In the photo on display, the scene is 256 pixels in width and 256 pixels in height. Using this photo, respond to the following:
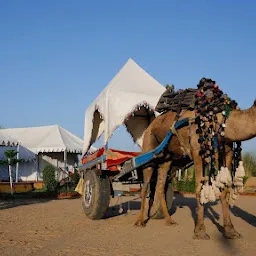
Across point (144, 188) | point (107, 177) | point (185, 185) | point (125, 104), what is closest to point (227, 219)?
point (144, 188)

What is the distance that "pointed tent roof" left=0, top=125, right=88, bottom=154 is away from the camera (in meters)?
26.4

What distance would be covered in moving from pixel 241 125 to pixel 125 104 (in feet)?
15.2

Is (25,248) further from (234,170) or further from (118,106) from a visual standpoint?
(118,106)

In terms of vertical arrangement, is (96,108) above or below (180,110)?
above

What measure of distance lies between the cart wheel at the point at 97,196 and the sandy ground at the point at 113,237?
221 millimetres

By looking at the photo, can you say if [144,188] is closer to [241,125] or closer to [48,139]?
[241,125]

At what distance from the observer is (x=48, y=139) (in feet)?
90.1

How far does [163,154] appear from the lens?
783 centimetres

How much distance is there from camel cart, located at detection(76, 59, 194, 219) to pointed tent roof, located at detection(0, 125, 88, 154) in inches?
575

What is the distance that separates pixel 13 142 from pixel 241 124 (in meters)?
17.8

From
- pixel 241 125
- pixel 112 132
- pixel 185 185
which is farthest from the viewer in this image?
pixel 185 185

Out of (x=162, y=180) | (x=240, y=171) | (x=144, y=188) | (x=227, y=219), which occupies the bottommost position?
(x=227, y=219)

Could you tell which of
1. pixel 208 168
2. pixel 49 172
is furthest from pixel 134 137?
pixel 49 172

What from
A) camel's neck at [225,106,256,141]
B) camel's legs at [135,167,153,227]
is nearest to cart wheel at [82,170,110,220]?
camel's legs at [135,167,153,227]
